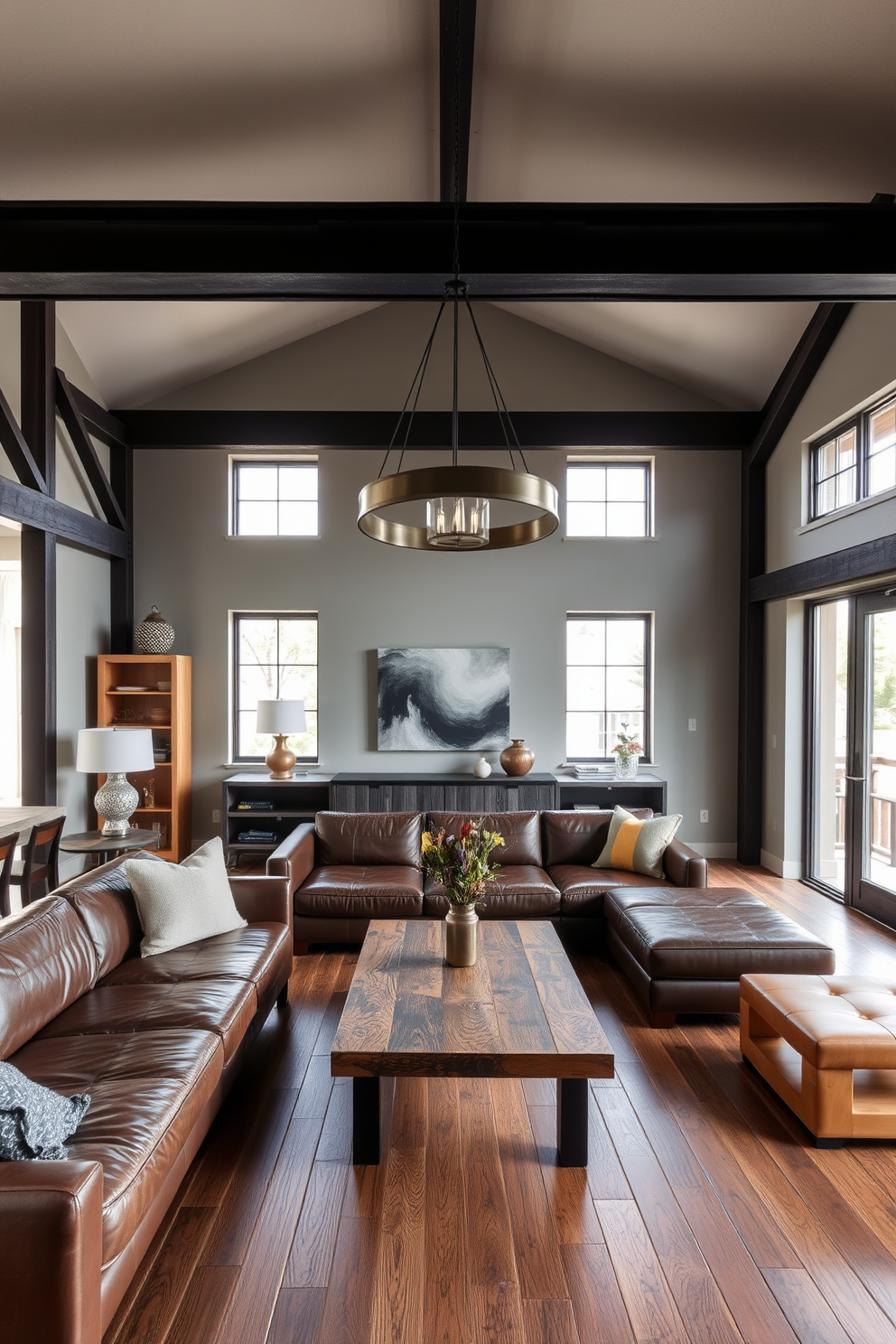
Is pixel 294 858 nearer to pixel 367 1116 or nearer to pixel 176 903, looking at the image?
pixel 176 903

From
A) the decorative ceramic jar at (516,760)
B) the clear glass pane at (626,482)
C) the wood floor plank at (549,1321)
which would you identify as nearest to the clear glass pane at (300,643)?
the decorative ceramic jar at (516,760)

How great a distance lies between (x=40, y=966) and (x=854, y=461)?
5452 millimetres

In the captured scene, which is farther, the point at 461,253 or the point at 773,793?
the point at 773,793

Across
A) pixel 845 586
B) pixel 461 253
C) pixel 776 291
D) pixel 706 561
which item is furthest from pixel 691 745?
pixel 461 253

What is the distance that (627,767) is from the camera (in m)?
6.54

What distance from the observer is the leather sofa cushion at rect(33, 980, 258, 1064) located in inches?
97.8

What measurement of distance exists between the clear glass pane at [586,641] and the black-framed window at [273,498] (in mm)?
2512

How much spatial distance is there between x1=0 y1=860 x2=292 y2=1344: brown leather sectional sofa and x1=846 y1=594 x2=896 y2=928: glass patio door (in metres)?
3.88

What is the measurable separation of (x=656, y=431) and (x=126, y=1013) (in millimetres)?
5973

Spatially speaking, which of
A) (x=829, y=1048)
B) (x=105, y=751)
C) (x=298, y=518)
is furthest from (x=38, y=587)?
(x=829, y=1048)

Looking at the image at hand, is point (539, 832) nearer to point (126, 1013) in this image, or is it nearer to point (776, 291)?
point (126, 1013)

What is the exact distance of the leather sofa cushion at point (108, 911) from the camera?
9.68 feet

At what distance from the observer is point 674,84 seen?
11.1 ft

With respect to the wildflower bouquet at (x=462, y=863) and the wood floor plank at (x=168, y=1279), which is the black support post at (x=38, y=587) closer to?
the wildflower bouquet at (x=462, y=863)
